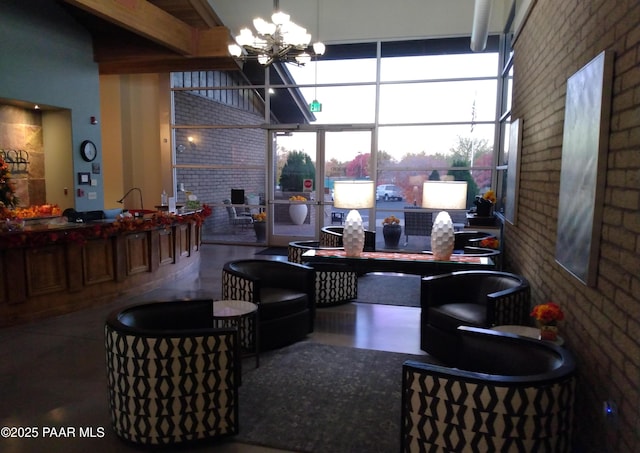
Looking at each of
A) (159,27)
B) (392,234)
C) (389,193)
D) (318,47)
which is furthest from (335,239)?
(159,27)

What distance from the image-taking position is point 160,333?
91.0 inches

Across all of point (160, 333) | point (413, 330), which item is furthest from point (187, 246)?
point (160, 333)

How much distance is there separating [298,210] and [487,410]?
7.68m

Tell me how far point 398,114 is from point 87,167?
5958 millimetres

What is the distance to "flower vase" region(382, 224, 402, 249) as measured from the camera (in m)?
8.50

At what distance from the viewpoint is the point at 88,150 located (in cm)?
799

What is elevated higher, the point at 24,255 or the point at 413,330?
the point at 24,255

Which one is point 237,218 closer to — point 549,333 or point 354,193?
point 354,193

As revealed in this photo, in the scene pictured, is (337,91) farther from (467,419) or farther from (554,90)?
(467,419)

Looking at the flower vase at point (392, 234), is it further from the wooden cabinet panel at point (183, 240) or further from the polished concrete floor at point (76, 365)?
the wooden cabinet panel at point (183, 240)

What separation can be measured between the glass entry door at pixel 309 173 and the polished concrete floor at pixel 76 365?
12.4 ft

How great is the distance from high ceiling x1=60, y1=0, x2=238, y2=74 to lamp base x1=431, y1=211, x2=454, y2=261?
527 cm

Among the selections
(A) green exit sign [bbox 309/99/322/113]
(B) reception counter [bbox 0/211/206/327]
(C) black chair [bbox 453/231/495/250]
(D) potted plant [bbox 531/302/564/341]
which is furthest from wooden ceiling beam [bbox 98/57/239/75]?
(D) potted plant [bbox 531/302/564/341]

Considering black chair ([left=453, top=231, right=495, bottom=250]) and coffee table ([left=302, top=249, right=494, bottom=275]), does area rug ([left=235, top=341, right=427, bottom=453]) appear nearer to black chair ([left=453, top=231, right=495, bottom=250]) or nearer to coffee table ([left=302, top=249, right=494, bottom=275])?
coffee table ([left=302, top=249, right=494, bottom=275])
